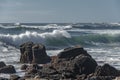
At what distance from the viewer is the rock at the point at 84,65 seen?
71.3 ft

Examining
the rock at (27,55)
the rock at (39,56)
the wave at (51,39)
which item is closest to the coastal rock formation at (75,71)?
the rock at (39,56)

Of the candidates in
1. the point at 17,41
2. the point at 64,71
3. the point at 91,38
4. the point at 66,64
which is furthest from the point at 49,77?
the point at 91,38

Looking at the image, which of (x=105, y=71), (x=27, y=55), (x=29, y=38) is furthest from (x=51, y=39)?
(x=105, y=71)

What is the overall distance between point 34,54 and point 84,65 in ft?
23.0

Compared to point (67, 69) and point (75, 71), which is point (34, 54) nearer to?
point (67, 69)

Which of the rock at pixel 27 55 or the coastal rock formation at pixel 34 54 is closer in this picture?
the coastal rock formation at pixel 34 54

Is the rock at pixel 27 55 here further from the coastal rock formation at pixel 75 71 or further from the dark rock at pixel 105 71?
the dark rock at pixel 105 71

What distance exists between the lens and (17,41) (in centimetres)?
5191

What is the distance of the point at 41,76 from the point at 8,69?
475cm

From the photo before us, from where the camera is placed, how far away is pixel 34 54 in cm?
2841

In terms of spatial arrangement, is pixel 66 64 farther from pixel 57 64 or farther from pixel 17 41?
pixel 17 41

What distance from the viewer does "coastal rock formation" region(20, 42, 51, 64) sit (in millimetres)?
28266

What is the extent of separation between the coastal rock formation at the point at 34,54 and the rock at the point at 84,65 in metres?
6.08

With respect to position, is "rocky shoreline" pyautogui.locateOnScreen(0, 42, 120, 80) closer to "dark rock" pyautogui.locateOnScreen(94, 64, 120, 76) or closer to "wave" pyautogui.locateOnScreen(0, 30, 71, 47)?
"dark rock" pyautogui.locateOnScreen(94, 64, 120, 76)
